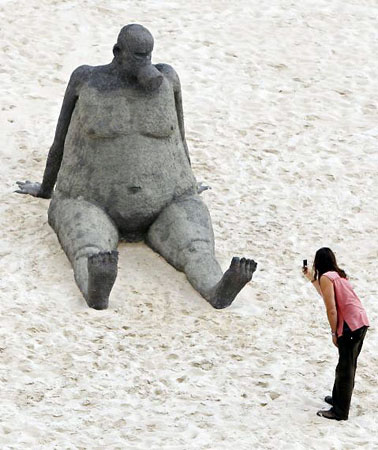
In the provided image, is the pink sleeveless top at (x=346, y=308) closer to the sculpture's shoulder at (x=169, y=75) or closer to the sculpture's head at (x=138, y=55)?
the sculpture's head at (x=138, y=55)

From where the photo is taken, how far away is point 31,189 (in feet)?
31.7

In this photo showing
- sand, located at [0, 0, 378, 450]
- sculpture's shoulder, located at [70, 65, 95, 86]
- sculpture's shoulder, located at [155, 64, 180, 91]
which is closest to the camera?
sand, located at [0, 0, 378, 450]

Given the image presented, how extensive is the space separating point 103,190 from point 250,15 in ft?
16.6

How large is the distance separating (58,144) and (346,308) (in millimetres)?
2649

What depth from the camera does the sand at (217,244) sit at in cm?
739

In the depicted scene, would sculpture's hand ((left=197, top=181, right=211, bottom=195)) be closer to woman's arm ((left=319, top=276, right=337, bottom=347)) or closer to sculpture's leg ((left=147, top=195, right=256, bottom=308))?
sculpture's leg ((left=147, top=195, right=256, bottom=308))

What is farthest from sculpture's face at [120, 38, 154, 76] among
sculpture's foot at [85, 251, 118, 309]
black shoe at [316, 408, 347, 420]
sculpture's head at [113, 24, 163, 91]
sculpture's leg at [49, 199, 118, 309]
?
black shoe at [316, 408, 347, 420]

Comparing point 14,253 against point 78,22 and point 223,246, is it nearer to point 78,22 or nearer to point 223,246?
point 223,246

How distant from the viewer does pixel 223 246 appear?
934 cm

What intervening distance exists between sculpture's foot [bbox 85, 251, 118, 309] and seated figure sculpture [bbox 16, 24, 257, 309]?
1.24 ft

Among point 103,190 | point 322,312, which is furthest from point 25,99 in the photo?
point 322,312

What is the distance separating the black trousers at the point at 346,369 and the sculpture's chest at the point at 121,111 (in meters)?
2.25

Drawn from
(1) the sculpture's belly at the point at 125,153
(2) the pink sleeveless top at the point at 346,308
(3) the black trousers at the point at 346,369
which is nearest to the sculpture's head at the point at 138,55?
(1) the sculpture's belly at the point at 125,153

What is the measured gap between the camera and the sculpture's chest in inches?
347
